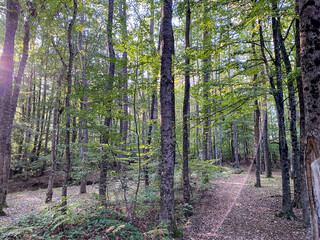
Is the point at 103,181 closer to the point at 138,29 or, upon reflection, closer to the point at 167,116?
the point at 167,116

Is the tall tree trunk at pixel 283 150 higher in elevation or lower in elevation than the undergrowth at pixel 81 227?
higher

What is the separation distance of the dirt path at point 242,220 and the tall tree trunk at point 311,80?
4.27 m

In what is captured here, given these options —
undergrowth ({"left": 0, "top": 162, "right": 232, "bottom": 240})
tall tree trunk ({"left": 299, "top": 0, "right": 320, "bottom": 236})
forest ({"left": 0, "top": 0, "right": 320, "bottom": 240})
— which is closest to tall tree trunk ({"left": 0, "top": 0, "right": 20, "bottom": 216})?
forest ({"left": 0, "top": 0, "right": 320, "bottom": 240})

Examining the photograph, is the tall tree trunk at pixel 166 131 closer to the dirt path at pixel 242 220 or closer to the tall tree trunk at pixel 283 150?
the dirt path at pixel 242 220

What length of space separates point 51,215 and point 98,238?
172 cm

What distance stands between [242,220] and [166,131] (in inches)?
172

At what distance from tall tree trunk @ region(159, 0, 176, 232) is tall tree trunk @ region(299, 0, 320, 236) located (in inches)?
126

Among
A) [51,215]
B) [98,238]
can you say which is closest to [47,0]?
[51,215]

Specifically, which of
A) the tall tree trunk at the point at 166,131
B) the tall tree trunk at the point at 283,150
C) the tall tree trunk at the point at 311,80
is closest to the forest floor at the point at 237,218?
the tall tree trunk at the point at 283,150

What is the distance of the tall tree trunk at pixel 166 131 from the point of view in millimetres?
4609

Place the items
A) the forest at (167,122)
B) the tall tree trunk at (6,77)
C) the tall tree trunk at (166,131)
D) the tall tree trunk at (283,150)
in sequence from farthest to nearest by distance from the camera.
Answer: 1. the tall tree trunk at (6,77)
2. the tall tree trunk at (283,150)
3. the tall tree trunk at (166,131)
4. the forest at (167,122)

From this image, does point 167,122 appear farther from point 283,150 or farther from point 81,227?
point 283,150

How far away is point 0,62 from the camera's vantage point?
6.71 metres

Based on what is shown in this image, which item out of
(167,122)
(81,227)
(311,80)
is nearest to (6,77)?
(81,227)
